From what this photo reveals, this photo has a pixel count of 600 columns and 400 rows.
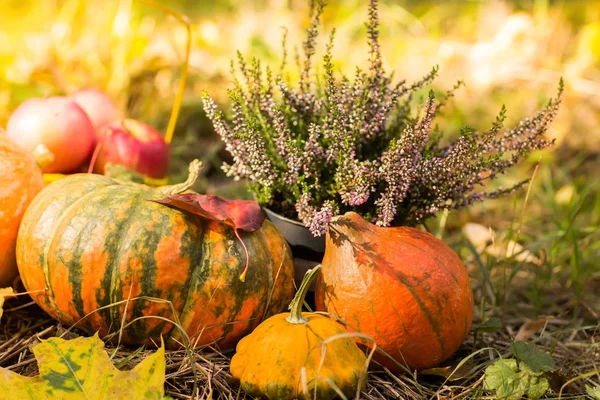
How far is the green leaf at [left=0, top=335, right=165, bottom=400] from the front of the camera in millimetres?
1320

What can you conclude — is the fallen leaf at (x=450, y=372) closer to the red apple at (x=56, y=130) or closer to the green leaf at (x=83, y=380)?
the green leaf at (x=83, y=380)

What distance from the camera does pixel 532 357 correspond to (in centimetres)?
165

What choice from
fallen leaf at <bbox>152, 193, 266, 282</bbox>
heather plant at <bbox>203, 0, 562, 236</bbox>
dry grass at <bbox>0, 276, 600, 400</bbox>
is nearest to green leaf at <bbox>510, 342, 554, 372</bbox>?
dry grass at <bbox>0, 276, 600, 400</bbox>

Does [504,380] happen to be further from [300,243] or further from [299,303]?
[300,243]

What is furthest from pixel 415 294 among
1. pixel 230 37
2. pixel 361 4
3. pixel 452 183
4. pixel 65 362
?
pixel 361 4

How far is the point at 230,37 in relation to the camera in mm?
5258

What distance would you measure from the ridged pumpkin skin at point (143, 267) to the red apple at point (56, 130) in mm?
639

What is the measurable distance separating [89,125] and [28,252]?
87cm

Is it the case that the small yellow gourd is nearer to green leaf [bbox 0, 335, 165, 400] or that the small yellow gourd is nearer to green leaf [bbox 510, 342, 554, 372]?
green leaf [bbox 0, 335, 165, 400]

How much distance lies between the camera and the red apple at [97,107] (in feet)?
9.01

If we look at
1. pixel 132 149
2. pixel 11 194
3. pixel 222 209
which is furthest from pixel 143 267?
pixel 132 149

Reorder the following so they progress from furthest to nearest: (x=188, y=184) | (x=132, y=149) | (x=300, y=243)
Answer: (x=132, y=149) < (x=300, y=243) < (x=188, y=184)

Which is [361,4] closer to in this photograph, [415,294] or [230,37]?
[230,37]

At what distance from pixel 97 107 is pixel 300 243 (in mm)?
1440
